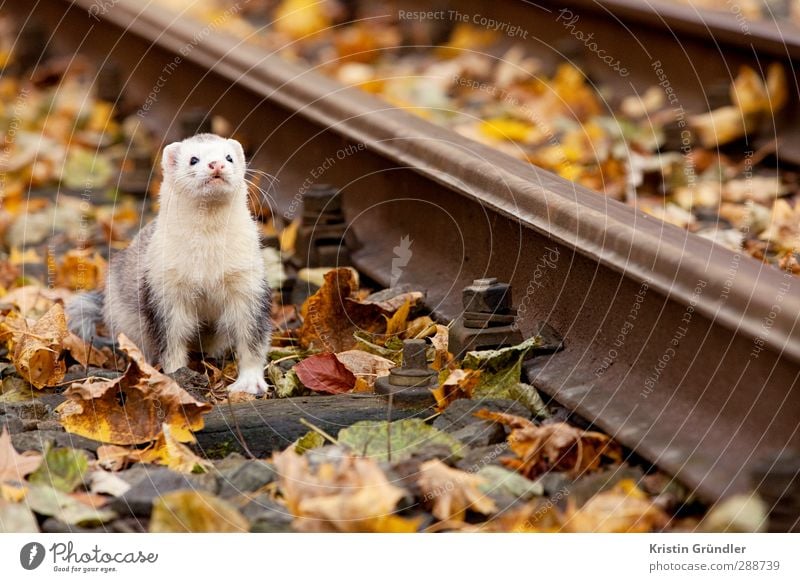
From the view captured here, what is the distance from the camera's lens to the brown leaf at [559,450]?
155 inches

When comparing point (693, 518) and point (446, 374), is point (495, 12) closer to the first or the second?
point (446, 374)

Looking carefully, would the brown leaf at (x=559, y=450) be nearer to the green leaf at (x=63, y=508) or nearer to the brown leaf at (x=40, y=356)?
the green leaf at (x=63, y=508)

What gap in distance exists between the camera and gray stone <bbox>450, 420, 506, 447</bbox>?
13.4 ft

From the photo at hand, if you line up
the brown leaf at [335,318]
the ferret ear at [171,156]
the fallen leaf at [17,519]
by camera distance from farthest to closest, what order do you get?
1. the brown leaf at [335,318]
2. the ferret ear at [171,156]
3. the fallen leaf at [17,519]

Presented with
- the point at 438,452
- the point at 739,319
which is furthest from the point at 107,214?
the point at 739,319

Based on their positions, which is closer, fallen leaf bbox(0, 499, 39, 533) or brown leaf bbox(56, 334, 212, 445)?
fallen leaf bbox(0, 499, 39, 533)
